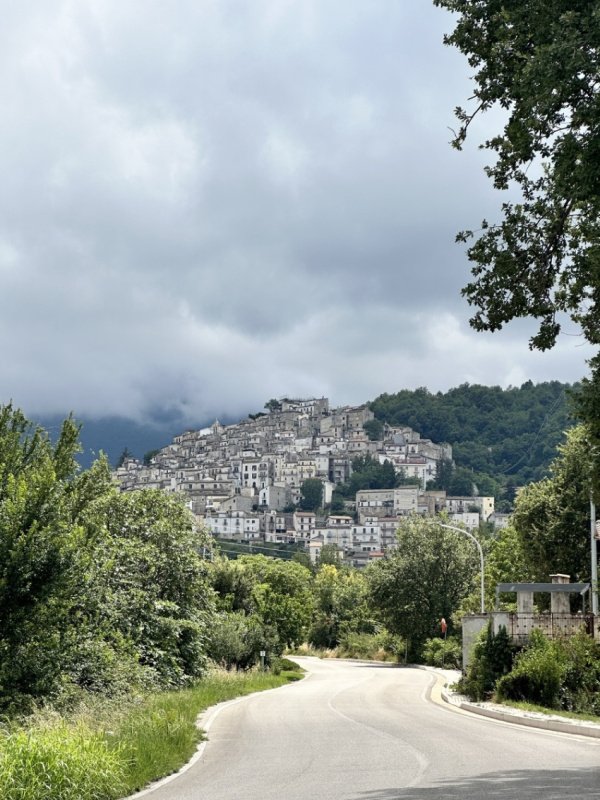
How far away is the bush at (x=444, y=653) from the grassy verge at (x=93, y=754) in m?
42.6

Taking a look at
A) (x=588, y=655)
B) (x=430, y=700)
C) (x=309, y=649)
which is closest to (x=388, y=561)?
(x=309, y=649)

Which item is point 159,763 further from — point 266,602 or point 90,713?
point 266,602

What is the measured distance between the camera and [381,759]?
15883 millimetres

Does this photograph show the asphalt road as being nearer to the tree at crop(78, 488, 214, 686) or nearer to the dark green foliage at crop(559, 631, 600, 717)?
the dark green foliage at crop(559, 631, 600, 717)

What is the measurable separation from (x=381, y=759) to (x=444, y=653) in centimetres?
4876

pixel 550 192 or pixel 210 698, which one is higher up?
pixel 550 192

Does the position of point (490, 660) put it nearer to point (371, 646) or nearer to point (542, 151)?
point (542, 151)

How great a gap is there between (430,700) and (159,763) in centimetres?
2062

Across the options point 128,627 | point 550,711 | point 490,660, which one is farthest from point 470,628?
point 128,627

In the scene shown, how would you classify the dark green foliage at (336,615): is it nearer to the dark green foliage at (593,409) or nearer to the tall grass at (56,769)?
the dark green foliage at (593,409)

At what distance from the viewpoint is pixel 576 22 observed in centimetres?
1159

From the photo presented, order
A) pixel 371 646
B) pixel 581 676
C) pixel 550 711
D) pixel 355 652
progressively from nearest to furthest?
pixel 550 711
pixel 581 676
pixel 371 646
pixel 355 652

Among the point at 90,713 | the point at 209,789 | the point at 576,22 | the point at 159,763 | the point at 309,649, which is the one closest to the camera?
the point at 576,22

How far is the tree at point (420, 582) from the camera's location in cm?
7094
